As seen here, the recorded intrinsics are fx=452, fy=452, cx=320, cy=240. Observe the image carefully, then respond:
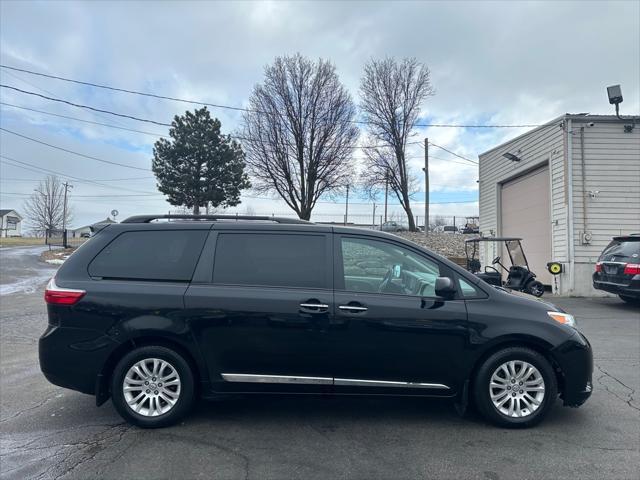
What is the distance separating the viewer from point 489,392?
392 cm

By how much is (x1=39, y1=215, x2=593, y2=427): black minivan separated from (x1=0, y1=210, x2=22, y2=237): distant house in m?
104

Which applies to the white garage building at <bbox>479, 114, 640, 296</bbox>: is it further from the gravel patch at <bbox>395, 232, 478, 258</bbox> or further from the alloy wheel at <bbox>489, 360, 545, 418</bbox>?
the gravel patch at <bbox>395, 232, 478, 258</bbox>

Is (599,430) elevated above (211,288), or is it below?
below

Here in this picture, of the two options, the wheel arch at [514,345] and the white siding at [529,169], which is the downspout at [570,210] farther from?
the wheel arch at [514,345]

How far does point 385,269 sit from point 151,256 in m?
2.16

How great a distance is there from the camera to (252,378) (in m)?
3.90

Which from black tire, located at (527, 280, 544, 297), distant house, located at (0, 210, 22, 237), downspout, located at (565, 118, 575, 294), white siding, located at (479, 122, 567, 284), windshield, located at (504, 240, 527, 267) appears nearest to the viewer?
black tire, located at (527, 280, 544, 297)

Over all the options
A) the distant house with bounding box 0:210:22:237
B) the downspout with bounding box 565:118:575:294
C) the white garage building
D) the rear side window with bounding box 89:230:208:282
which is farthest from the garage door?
the distant house with bounding box 0:210:22:237

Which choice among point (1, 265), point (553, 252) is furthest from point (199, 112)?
point (553, 252)

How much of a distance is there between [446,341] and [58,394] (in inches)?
161

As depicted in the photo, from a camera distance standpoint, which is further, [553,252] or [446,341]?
[553,252]

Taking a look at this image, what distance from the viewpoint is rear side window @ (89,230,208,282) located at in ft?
13.4

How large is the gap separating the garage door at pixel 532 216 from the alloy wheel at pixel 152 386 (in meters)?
14.2

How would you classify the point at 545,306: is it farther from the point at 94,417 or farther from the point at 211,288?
the point at 94,417
